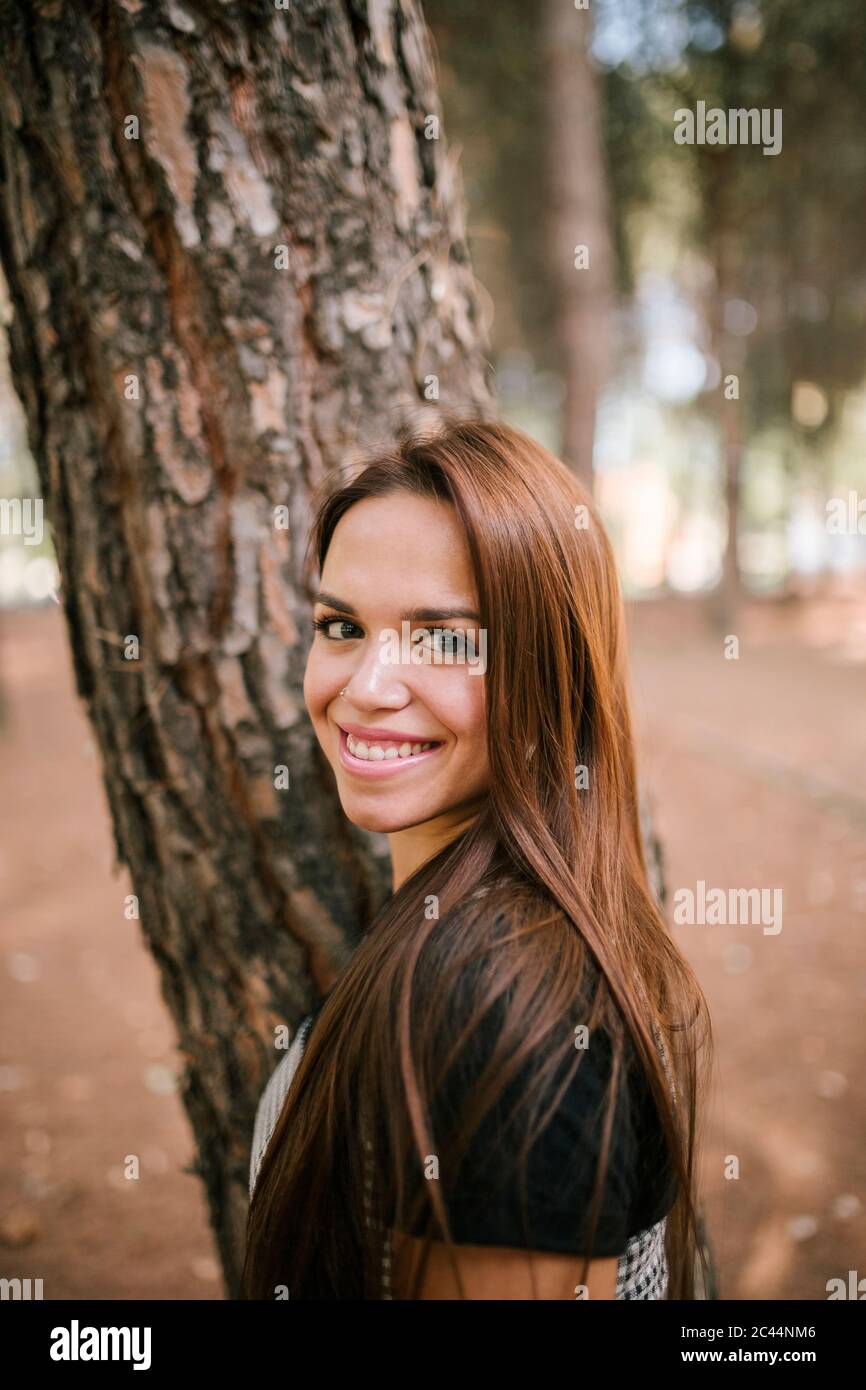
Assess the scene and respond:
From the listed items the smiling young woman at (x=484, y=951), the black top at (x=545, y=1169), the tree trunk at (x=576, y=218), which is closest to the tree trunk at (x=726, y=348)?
the tree trunk at (x=576, y=218)

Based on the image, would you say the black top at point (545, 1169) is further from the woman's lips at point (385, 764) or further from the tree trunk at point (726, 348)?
the tree trunk at point (726, 348)

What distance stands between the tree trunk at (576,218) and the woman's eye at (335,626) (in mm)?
5299

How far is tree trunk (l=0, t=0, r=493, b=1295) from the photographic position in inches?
60.2

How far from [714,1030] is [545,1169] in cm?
408

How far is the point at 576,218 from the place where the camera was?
689cm

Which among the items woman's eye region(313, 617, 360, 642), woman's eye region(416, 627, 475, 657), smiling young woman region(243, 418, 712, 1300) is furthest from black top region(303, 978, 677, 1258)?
woman's eye region(313, 617, 360, 642)

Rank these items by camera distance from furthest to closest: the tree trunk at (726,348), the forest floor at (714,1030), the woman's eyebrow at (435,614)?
the tree trunk at (726,348) → the forest floor at (714,1030) → the woman's eyebrow at (435,614)

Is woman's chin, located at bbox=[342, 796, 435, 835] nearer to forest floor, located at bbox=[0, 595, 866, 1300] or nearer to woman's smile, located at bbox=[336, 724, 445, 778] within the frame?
woman's smile, located at bbox=[336, 724, 445, 778]

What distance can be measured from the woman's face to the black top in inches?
16.4

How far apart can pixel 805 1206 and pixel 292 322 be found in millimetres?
3701

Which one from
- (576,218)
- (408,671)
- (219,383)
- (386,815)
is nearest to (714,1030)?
(386,815)

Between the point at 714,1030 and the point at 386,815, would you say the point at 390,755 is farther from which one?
the point at 714,1030

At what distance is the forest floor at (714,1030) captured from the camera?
3.22 m
